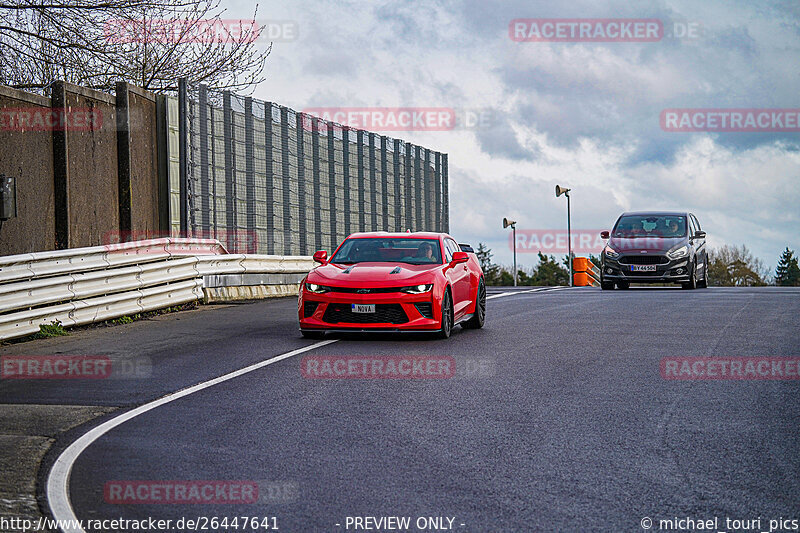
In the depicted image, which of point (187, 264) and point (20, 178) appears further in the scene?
point (187, 264)

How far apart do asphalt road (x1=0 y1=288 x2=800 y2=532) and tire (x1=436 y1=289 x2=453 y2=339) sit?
0.59ft

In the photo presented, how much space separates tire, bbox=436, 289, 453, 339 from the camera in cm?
1210

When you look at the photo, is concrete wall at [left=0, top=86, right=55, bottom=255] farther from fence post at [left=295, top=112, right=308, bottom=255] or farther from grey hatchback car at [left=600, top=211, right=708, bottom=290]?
grey hatchback car at [left=600, top=211, right=708, bottom=290]

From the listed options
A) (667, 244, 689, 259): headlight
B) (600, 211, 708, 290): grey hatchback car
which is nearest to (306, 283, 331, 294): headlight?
(600, 211, 708, 290): grey hatchback car

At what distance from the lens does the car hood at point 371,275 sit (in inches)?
468

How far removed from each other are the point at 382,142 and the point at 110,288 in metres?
10.7

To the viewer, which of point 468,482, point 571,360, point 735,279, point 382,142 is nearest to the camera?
point 468,482

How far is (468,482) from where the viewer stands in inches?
215

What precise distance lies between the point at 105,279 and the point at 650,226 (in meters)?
16.1

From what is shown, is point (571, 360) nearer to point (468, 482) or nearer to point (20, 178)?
point (468, 482)

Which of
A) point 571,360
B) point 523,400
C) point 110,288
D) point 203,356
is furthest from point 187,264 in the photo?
point 523,400

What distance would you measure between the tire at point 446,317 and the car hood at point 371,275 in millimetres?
375

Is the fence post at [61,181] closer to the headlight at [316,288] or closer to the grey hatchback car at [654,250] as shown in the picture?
the headlight at [316,288]

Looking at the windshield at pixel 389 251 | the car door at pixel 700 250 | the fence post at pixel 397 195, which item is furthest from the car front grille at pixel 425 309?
the car door at pixel 700 250
